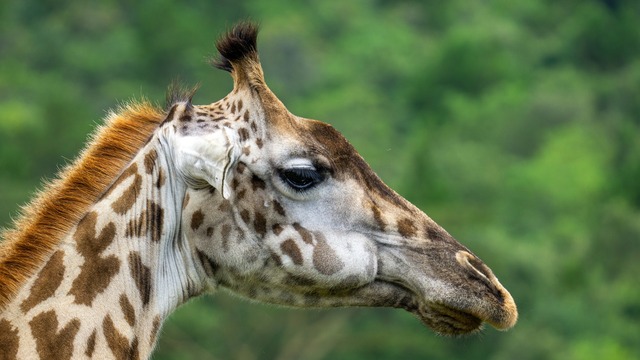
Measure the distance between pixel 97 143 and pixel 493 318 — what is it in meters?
3.19

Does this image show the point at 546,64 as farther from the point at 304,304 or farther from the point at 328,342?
the point at 304,304

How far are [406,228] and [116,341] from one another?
233cm

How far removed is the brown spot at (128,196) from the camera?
36.9 feet

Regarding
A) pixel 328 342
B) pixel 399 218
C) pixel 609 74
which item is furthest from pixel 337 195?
pixel 609 74

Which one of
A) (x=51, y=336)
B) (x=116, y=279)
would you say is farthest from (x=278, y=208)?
(x=51, y=336)

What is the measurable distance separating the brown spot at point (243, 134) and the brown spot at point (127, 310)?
1.49 metres

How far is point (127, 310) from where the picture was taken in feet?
36.3

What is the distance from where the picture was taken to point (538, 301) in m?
85.1

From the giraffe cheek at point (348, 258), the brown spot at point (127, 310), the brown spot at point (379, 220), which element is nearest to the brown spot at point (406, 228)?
the brown spot at point (379, 220)

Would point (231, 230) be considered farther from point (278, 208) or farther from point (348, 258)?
point (348, 258)

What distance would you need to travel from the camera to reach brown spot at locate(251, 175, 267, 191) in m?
11.5

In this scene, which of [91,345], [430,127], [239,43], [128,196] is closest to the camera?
[91,345]

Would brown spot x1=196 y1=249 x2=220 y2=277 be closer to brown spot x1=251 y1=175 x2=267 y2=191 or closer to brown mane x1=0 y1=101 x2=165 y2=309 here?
brown spot x1=251 y1=175 x2=267 y2=191

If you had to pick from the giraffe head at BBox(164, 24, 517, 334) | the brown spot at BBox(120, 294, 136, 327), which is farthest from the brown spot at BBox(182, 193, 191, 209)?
the brown spot at BBox(120, 294, 136, 327)
